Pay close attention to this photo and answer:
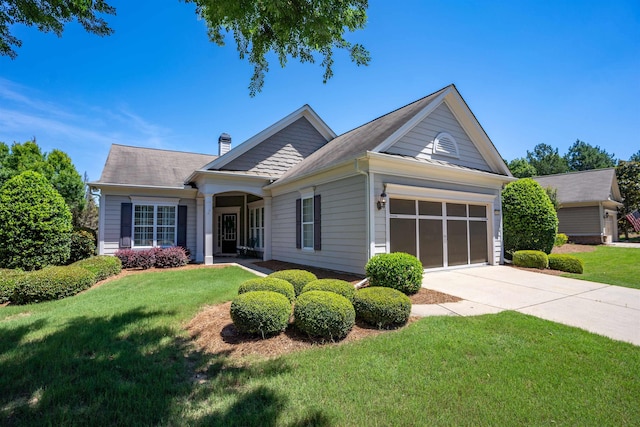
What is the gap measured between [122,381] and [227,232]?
49.1 feet

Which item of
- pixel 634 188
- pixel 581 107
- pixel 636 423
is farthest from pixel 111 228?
pixel 634 188

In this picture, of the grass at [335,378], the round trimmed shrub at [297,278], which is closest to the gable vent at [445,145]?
the grass at [335,378]

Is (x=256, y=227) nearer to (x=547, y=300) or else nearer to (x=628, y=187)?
(x=547, y=300)

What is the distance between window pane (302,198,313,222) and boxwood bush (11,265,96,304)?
22.5 ft

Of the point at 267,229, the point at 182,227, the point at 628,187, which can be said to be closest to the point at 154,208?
the point at 182,227

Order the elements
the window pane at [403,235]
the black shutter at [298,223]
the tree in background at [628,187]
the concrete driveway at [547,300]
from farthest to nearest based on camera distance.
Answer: the tree in background at [628,187] < the black shutter at [298,223] < the window pane at [403,235] < the concrete driveway at [547,300]

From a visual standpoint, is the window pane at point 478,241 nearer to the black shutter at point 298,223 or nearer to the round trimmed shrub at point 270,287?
the black shutter at point 298,223

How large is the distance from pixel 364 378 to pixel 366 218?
5.36 meters

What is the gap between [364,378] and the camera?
323 centimetres

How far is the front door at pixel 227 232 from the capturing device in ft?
57.6

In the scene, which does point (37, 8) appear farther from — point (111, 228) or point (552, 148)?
point (552, 148)

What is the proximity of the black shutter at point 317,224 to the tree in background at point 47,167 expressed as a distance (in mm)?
17973

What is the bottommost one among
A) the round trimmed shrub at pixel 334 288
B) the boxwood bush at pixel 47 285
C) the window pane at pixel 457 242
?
the boxwood bush at pixel 47 285

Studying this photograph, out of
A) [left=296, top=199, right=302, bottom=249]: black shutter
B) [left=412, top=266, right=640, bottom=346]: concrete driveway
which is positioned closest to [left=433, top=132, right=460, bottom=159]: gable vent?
[left=412, top=266, right=640, bottom=346]: concrete driveway
